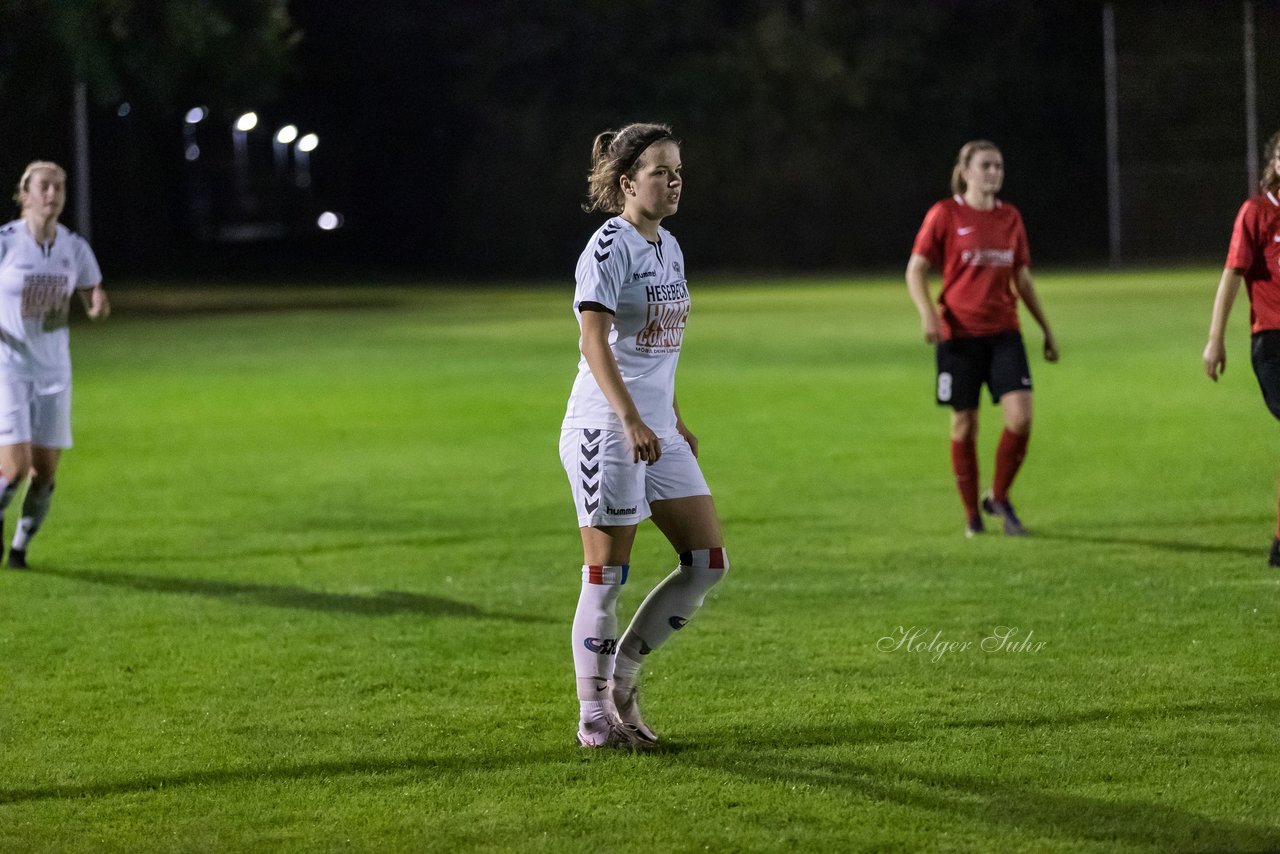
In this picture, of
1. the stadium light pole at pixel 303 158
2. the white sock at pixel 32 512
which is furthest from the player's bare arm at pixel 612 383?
the stadium light pole at pixel 303 158

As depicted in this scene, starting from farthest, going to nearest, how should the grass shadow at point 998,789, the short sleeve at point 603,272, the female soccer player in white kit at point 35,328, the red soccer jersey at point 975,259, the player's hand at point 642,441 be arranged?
the red soccer jersey at point 975,259 → the female soccer player in white kit at point 35,328 → the short sleeve at point 603,272 → the player's hand at point 642,441 → the grass shadow at point 998,789

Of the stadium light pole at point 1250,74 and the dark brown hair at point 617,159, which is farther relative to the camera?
the stadium light pole at point 1250,74

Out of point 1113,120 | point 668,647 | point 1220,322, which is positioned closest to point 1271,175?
point 1220,322

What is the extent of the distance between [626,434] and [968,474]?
4680 millimetres

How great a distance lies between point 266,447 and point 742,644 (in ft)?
26.2

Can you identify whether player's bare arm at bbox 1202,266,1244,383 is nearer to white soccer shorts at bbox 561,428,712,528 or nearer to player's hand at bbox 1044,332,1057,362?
player's hand at bbox 1044,332,1057,362

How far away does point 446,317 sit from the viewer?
31.0 meters

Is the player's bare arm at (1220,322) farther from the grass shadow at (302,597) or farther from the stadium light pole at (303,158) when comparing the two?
the stadium light pole at (303,158)

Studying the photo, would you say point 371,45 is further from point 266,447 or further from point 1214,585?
point 1214,585

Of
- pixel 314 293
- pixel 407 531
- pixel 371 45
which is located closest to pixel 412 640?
pixel 407 531

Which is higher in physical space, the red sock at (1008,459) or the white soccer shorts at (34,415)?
the white soccer shorts at (34,415)

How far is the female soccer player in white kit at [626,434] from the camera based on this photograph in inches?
197

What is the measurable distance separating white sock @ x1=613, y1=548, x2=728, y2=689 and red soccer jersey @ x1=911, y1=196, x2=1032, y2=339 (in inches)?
164

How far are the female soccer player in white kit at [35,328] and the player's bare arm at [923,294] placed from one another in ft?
13.7
